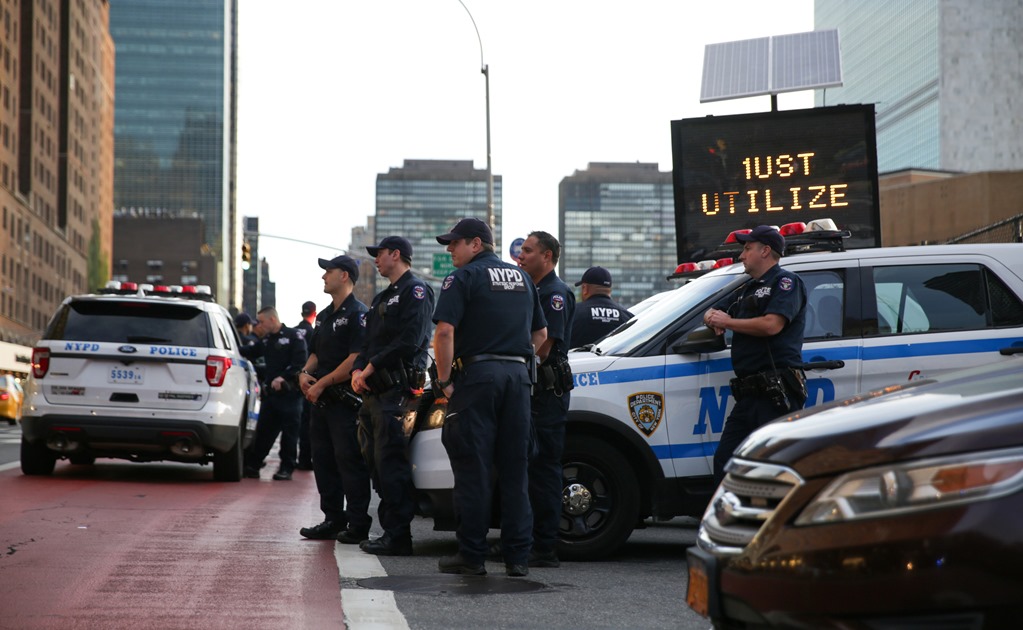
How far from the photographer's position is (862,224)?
13148 mm

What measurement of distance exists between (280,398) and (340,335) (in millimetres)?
6391

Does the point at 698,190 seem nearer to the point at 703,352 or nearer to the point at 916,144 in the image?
the point at 703,352

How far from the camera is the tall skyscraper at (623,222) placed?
171750 mm

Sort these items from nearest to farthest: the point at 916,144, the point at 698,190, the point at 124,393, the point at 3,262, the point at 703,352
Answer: the point at 703,352 < the point at 124,393 < the point at 698,190 < the point at 3,262 < the point at 916,144

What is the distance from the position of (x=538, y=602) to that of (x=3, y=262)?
297ft

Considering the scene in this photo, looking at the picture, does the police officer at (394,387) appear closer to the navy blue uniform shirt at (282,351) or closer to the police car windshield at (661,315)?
the police car windshield at (661,315)

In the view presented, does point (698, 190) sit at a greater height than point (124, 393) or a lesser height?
greater

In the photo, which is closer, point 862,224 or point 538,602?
point 538,602

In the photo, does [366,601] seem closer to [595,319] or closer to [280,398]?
[595,319]

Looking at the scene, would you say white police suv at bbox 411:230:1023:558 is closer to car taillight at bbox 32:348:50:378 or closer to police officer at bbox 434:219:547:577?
police officer at bbox 434:219:547:577

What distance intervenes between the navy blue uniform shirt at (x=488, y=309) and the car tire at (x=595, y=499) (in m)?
1.01

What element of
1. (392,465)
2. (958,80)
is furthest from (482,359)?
(958,80)

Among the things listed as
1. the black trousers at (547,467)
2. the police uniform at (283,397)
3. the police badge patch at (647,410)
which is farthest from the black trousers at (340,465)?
the police uniform at (283,397)

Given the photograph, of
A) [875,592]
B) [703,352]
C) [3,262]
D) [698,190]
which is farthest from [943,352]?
[3,262]
